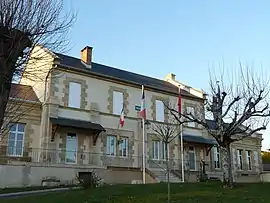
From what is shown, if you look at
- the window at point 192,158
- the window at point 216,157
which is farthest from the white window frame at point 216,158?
the window at point 192,158

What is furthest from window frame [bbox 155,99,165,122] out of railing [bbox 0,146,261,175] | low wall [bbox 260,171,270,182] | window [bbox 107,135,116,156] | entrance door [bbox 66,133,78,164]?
low wall [bbox 260,171,270,182]

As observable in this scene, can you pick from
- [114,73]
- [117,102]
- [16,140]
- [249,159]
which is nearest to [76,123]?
[16,140]

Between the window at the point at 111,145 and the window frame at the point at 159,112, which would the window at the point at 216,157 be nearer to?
the window frame at the point at 159,112

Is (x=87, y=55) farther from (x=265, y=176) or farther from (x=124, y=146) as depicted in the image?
(x=265, y=176)

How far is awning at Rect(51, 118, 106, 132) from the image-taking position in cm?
2306

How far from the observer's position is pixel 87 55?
2822 centimetres

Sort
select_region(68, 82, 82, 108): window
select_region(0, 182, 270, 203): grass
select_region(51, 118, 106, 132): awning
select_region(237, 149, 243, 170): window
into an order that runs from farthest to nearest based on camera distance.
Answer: select_region(237, 149, 243, 170): window → select_region(68, 82, 82, 108): window → select_region(51, 118, 106, 132): awning → select_region(0, 182, 270, 203): grass

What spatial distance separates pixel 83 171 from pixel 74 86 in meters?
5.88

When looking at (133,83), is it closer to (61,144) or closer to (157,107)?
(157,107)

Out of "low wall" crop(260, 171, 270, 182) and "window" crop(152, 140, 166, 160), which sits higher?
"window" crop(152, 140, 166, 160)

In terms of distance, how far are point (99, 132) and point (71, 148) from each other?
214cm

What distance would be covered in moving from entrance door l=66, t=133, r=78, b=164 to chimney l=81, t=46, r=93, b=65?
20.9ft

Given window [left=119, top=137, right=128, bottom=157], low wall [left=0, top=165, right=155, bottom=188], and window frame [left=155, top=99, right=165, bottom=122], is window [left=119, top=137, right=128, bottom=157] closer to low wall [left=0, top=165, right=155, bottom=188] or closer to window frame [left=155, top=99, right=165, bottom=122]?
low wall [left=0, top=165, right=155, bottom=188]

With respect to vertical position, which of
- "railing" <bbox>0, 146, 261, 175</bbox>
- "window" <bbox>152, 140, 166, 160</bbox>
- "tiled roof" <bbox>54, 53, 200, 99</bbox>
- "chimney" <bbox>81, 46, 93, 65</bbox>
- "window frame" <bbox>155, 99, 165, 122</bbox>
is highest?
"chimney" <bbox>81, 46, 93, 65</bbox>
